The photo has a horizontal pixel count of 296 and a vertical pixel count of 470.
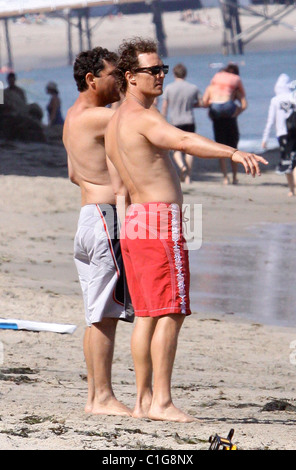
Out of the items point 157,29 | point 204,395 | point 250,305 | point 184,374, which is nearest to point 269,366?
point 184,374

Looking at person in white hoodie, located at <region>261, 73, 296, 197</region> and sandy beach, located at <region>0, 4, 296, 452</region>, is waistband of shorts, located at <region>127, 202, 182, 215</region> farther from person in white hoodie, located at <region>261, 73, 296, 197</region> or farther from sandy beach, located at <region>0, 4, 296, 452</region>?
person in white hoodie, located at <region>261, 73, 296, 197</region>

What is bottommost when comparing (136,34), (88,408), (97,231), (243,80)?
(136,34)

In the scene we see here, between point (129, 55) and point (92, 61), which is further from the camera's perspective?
point (92, 61)

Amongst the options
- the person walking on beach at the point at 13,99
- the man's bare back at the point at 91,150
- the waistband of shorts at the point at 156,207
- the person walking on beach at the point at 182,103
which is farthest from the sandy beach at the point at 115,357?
the person walking on beach at the point at 13,99

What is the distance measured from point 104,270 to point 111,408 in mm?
667

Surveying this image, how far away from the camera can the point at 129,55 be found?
443 centimetres

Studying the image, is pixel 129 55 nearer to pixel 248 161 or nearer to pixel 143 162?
pixel 143 162

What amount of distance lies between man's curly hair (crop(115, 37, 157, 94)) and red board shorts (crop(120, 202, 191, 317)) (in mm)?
627

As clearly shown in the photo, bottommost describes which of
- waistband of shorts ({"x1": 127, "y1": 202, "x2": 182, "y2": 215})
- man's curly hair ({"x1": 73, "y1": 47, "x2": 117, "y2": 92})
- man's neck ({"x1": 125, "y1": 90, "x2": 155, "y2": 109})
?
waistband of shorts ({"x1": 127, "y1": 202, "x2": 182, "y2": 215})

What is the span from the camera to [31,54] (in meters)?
113

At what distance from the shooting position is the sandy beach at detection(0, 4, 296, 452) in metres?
3.98

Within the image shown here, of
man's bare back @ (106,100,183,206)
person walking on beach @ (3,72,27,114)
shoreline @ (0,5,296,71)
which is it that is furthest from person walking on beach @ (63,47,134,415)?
shoreline @ (0,5,296,71)

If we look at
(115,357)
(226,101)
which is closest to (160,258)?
(115,357)

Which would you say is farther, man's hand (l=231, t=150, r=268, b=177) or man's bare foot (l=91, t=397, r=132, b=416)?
man's bare foot (l=91, t=397, r=132, b=416)
